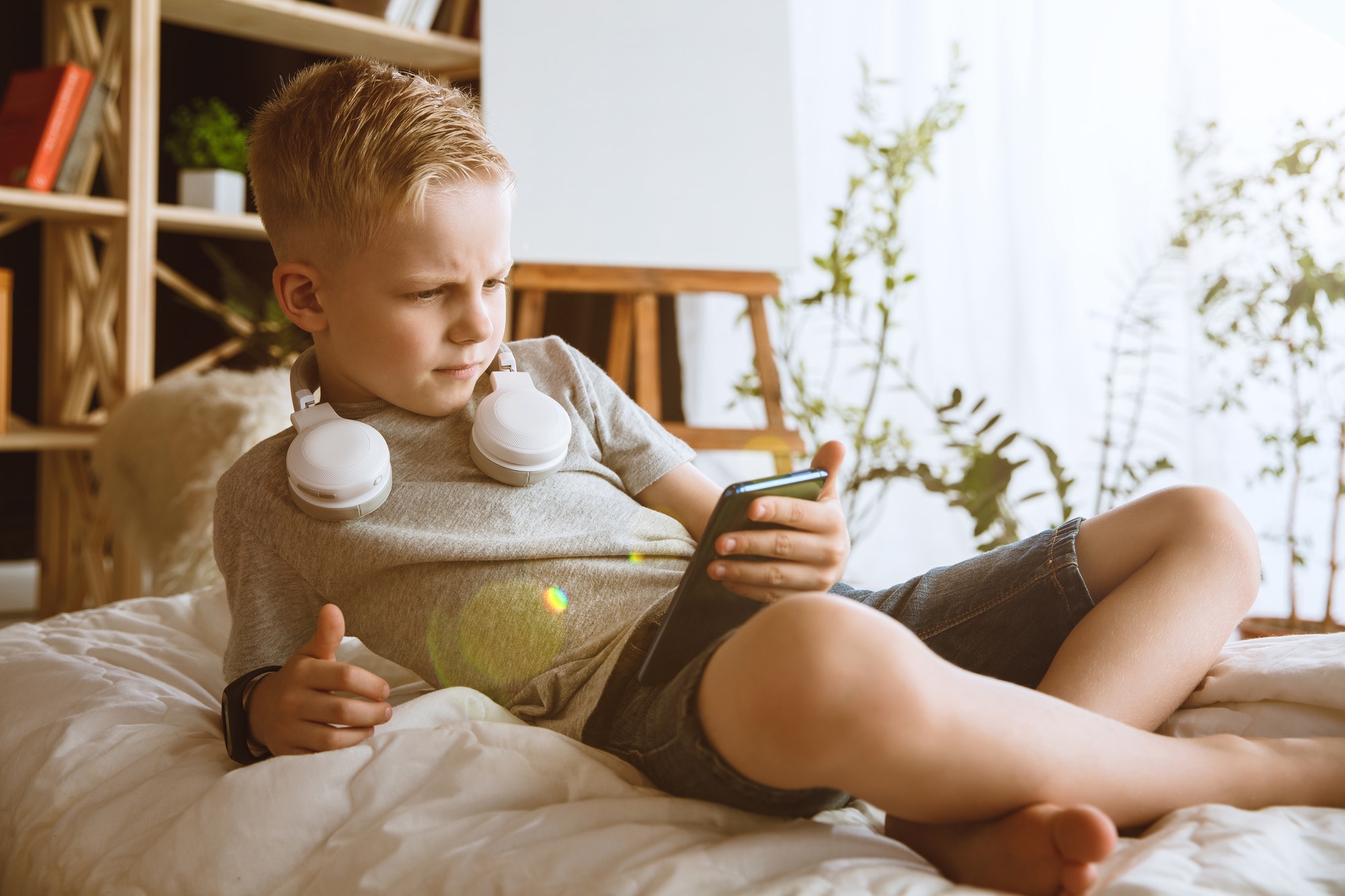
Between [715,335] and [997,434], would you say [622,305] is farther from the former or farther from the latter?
[997,434]

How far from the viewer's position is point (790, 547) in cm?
73

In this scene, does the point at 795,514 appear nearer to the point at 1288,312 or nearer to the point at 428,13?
the point at 1288,312

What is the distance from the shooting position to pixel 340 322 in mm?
868

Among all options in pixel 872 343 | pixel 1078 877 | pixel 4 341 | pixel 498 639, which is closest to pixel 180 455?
pixel 4 341

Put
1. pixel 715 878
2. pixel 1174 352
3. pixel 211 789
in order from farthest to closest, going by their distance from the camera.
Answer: pixel 1174 352 → pixel 211 789 → pixel 715 878

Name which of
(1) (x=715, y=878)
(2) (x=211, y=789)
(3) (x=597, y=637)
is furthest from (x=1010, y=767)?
(2) (x=211, y=789)

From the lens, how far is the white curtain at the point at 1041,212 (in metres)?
2.18

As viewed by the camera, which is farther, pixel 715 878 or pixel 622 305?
pixel 622 305

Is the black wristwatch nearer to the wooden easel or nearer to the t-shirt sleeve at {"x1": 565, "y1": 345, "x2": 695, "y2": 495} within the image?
the t-shirt sleeve at {"x1": 565, "y1": 345, "x2": 695, "y2": 495}

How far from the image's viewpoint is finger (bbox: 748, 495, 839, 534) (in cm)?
69

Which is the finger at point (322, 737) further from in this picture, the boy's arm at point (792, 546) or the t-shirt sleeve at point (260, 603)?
the boy's arm at point (792, 546)

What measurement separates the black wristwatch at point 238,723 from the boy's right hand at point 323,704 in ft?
0.16

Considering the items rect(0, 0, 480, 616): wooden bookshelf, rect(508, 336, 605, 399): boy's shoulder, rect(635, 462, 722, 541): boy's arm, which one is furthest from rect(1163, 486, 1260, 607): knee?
rect(0, 0, 480, 616): wooden bookshelf

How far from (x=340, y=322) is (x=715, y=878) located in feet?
1.83
